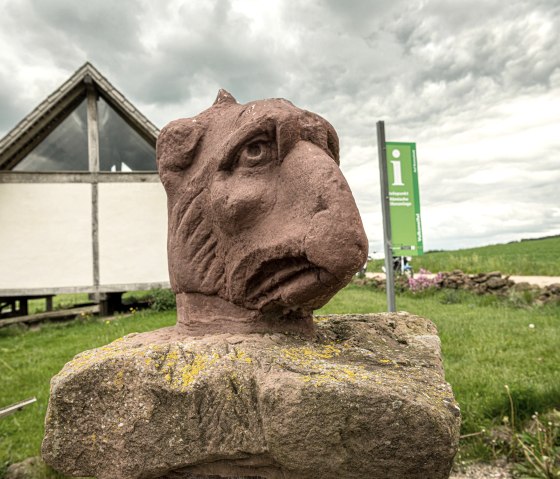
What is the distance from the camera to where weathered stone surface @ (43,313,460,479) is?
1738 millimetres

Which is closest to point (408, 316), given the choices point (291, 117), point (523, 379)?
point (291, 117)

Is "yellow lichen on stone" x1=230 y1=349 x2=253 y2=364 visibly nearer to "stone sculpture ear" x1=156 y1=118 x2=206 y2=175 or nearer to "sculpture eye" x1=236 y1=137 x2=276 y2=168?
"sculpture eye" x1=236 y1=137 x2=276 y2=168

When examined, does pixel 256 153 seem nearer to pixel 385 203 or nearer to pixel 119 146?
pixel 385 203

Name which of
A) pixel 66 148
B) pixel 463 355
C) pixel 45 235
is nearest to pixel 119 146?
pixel 66 148

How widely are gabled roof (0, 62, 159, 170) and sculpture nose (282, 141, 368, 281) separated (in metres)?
7.44

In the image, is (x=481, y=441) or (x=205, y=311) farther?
(x=481, y=441)

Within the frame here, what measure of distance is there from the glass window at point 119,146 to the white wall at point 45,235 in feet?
2.69

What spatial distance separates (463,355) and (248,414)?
4341 millimetres

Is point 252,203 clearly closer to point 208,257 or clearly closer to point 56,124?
point 208,257

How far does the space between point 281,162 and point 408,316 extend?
1487 millimetres

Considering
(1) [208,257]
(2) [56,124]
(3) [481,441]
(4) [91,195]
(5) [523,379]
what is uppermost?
(2) [56,124]

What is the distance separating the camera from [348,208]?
6.55ft

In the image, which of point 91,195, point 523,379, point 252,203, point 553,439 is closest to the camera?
point 252,203

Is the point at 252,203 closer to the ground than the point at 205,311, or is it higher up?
higher up
